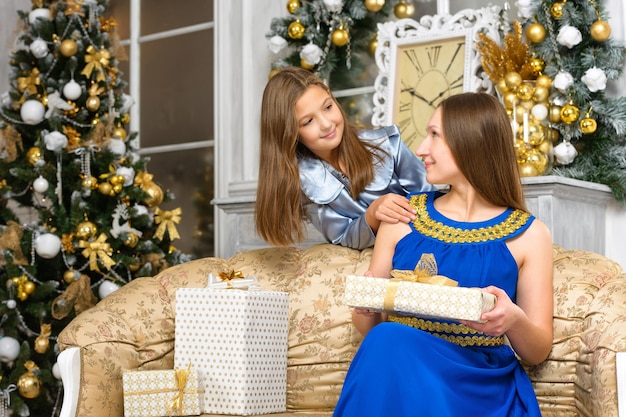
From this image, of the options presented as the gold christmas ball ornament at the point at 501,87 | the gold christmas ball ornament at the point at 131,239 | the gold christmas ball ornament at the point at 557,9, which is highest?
the gold christmas ball ornament at the point at 557,9

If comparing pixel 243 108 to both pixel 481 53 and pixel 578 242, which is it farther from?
pixel 578 242

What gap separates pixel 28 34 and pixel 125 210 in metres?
0.96

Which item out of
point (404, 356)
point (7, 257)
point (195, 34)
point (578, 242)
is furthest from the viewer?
point (195, 34)

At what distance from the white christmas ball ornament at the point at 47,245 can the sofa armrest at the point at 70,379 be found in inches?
50.8

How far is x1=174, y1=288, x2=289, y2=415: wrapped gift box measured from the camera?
2.49 meters

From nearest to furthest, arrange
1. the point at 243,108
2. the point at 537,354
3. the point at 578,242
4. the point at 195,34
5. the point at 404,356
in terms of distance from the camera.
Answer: the point at 404,356, the point at 537,354, the point at 578,242, the point at 243,108, the point at 195,34

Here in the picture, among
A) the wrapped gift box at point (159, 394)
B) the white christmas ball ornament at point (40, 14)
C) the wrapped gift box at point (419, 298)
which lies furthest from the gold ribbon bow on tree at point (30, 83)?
the wrapped gift box at point (419, 298)

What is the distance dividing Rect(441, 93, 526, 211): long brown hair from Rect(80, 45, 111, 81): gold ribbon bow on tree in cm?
215

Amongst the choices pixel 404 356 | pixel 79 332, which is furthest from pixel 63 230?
pixel 404 356

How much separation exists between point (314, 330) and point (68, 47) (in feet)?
6.43

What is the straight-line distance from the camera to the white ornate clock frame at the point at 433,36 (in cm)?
330

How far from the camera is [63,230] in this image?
3.75m

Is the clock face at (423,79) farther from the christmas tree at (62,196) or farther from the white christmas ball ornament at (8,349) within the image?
the white christmas ball ornament at (8,349)

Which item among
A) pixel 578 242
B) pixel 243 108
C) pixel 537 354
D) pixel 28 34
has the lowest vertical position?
pixel 537 354
